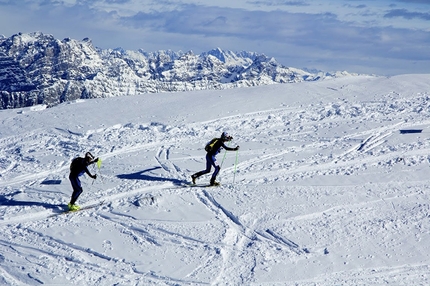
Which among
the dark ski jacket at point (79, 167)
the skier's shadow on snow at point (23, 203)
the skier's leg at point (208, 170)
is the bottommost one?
the skier's shadow on snow at point (23, 203)

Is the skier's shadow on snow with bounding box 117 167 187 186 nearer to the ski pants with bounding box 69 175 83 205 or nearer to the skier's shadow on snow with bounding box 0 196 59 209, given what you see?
the ski pants with bounding box 69 175 83 205

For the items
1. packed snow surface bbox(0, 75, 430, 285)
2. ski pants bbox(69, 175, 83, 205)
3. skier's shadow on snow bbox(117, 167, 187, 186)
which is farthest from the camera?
skier's shadow on snow bbox(117, 167, 187, 186)

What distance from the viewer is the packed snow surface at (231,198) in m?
10.5

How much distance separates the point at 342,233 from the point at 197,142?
1001 centimetres

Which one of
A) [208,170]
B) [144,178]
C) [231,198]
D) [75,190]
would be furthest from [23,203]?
[231,198]

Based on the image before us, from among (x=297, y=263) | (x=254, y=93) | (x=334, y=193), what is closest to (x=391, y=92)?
(x=254, y=93)

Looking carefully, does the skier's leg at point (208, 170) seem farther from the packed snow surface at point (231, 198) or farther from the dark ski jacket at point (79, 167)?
the dark ski jacket at point (79, 167)

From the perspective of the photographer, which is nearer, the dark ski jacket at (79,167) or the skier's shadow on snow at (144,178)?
the dark ski jacket at (79,167)

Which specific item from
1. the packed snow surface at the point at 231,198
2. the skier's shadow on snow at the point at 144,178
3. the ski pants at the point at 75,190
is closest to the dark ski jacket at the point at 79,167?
the ski pants at the point at 75,190

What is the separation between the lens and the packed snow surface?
10.5m

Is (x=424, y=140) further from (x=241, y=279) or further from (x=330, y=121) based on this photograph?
(x=241, y=279)

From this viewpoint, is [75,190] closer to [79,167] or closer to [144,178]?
[79,167]

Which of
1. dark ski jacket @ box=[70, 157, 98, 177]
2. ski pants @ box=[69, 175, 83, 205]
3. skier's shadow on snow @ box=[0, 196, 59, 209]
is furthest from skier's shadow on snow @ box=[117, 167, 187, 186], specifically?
skier's shadow on snow @ box=[0, 196, 59, 209]

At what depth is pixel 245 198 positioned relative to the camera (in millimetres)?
13969
